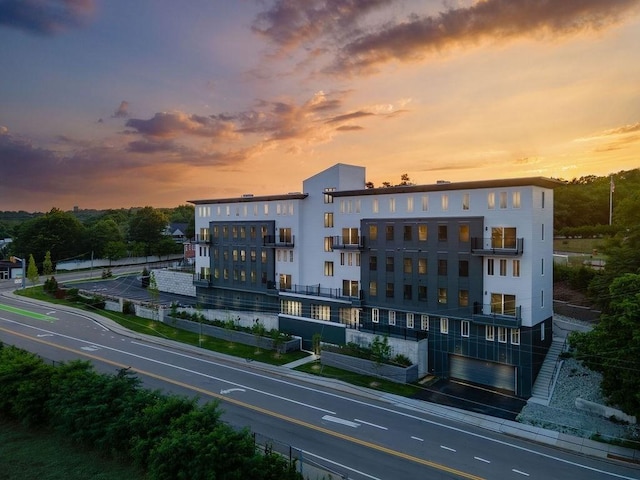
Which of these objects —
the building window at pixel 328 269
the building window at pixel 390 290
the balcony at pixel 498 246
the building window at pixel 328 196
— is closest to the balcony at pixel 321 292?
the building window at pixel 328 269

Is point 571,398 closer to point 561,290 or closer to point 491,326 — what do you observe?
point 491,326

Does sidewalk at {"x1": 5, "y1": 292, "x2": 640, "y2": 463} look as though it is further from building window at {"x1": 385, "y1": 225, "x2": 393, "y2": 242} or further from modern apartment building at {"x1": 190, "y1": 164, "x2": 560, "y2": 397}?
building window at {"x1": 385, "y1": 225, "x2": 393, "y2": 242}

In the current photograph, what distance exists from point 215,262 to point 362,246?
77.6 feet

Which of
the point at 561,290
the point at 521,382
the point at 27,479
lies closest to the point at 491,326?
the point at 521,382

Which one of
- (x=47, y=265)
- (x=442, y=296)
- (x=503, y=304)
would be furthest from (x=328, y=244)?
(x=47, y=265)

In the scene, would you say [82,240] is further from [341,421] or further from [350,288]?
[341,421]

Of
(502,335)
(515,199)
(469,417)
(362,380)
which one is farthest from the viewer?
(362,380)

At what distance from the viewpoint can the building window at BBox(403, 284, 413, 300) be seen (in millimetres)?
41650

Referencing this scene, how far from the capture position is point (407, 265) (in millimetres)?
42000

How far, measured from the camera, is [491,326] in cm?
3722

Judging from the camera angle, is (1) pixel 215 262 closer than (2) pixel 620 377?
No

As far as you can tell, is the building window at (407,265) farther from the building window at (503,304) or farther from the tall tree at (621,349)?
the tall tree at (621,349)

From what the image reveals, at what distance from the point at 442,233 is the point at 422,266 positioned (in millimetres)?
3419

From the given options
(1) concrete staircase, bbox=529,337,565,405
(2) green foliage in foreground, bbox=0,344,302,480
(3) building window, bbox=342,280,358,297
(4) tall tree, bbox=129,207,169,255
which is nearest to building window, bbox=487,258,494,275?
(1) concrete staircase, bbox=529,337,565,405
